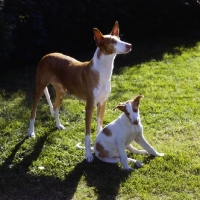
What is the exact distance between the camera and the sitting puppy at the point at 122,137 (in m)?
4.97

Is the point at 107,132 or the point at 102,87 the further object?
the point at 102,87

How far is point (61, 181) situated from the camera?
4.99 m

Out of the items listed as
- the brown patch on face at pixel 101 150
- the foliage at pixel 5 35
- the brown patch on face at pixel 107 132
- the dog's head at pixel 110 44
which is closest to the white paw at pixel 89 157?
the brown patch on face at pixel 101 150

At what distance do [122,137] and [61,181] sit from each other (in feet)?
2.87

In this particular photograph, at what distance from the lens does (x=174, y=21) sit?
11633 mm

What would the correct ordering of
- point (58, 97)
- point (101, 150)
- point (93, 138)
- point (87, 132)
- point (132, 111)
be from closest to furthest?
point (132, 111)
point (101, 150)
point (87, 132)
point (93, 138)
point (58, 97)

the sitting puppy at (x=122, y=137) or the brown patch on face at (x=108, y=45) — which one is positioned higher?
the brown patch on face at (x=108, y=45)

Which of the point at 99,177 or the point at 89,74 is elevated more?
the point at 89,74

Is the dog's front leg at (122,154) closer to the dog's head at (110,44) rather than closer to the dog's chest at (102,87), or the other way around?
the dog's chest at (102,87)

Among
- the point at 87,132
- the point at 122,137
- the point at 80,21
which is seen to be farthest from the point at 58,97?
the point at 80,21

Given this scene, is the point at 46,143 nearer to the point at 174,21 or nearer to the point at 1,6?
the point at 1,6

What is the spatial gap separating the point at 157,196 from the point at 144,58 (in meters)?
5.53

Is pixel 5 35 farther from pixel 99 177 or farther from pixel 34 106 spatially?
pixel 99 177

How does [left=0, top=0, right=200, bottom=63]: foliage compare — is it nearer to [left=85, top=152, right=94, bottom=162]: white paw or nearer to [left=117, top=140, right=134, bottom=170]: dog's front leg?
[left=85, top=152, right=94, bottom=162]: white paw
